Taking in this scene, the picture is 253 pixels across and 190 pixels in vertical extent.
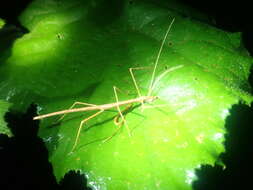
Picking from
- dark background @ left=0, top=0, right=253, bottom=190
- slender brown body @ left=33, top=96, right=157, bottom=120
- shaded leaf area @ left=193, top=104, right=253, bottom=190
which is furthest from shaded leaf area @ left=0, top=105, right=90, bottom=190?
shaded leaf area @ left=193, top=104, right=253, bottom=190

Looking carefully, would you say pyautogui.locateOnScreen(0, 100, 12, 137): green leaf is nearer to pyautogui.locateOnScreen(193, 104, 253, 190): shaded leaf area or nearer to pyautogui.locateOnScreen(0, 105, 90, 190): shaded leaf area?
pyautogui.locateOnScreen(0, 105, 90, 190): shaded leaf area

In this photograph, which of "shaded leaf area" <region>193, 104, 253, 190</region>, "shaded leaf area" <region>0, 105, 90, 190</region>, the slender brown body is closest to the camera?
"shaded leaf area" <region>193, 104, 253, 190</region>

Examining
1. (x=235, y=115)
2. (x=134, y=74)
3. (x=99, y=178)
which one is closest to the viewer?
(x=99, y=178)

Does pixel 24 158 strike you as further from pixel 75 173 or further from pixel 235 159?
pixel 235 159

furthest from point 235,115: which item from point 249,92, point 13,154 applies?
point 13,154

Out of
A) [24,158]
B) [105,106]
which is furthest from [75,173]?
[24,158]

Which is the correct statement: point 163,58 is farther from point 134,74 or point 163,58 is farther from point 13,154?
point 13,154

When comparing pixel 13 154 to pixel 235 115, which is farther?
pixel 13 154

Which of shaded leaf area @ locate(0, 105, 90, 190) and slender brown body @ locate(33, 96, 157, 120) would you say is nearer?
slender brown body @ locate(33, 96, 157, 120)
